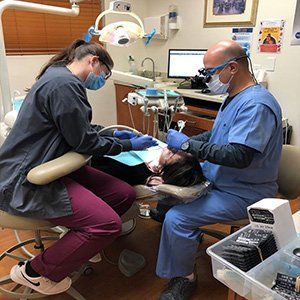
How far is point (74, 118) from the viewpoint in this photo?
1257 mm

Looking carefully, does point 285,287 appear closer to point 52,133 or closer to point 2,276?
point 52,133

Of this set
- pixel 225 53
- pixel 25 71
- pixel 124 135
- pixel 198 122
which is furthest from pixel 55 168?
pixel 25 71

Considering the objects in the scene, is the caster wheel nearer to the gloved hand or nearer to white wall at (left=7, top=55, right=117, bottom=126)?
the gloved hand

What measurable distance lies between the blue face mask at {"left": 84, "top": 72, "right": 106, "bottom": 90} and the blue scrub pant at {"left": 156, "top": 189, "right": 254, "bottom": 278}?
0.72 metres

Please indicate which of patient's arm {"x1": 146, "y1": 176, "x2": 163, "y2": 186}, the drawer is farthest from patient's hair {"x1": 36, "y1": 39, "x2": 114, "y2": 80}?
the drawer

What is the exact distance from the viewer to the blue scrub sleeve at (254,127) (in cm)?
131

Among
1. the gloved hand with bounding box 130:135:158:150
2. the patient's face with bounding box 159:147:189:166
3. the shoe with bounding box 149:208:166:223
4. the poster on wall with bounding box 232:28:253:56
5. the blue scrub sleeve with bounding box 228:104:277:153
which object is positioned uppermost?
the poster on wall with bounding box 232:28:253:56

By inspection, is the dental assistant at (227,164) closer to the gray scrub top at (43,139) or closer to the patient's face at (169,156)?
the patient's face at (169,156)

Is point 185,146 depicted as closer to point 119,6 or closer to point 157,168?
point 157,168

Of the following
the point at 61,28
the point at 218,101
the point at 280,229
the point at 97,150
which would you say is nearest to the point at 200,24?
the point at 218,101

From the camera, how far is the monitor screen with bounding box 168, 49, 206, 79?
3264mm

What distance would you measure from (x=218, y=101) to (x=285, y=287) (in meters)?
2.10

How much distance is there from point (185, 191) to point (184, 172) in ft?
0.30

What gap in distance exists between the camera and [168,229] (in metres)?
1.46
